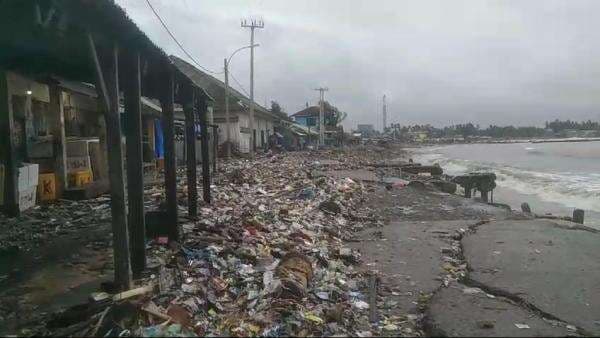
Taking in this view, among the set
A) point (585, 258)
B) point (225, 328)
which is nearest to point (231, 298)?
point (225, 328)

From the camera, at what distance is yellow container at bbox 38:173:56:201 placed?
33.8ft

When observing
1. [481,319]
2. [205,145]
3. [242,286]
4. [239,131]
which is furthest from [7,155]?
[239,131]

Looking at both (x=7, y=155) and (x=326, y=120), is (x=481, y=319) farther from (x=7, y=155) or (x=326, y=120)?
(x=326, y=120)

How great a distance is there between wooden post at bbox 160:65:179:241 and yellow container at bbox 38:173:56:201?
449 cm

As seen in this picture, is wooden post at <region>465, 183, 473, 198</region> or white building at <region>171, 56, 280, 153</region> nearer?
wooden post at <region>465, 183, 473, 198</region>

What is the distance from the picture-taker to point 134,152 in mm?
5352

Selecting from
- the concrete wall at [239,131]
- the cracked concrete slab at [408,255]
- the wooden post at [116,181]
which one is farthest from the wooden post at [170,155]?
the concrete wall at [239,131]

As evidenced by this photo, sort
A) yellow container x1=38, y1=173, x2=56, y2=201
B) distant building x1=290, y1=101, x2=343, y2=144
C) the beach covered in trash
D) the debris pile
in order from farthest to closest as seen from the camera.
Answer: distant building x1=290, y1=101, x2=343, y2=144
yellow container x1=38, y1=173, x2=56, y2=201
the debris pile
the beach covered in trash

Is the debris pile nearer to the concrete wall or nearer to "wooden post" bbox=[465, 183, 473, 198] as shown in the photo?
"wooden post" bbox=[465, 183, 473, 198]

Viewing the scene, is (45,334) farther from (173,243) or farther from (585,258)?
(585,258)

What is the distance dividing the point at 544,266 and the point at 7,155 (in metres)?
8.30

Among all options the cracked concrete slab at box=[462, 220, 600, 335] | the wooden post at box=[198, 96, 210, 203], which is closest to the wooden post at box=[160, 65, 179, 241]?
the wooden post at box=[198, 96, 210, 203]

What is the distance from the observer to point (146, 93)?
7.81 meters

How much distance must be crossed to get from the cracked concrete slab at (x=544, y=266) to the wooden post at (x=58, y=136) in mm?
8310
